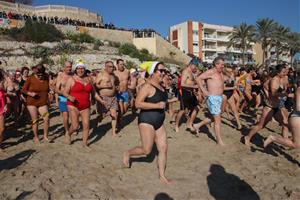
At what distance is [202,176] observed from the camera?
5.49m

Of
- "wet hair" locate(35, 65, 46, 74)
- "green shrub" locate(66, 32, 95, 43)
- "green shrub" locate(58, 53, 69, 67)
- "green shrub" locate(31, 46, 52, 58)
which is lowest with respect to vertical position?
"wet hair" locate(35, 65, 46, 74)

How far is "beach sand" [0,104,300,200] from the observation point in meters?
Result: 4.75

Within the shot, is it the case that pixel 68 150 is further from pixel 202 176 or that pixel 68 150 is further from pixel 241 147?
pixel 241 147

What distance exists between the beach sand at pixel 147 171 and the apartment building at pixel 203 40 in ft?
194

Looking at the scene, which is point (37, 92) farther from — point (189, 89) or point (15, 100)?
point (189, 89)

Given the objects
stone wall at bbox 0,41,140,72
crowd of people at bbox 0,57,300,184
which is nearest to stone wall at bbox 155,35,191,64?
stone wall at bbox 0,41,140,72

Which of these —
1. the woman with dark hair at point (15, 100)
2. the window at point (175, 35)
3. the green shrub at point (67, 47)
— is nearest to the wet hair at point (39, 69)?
the woman with dark hair at point (15, 100)

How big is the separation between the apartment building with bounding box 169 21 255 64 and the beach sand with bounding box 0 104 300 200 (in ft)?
194

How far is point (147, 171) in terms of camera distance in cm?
562

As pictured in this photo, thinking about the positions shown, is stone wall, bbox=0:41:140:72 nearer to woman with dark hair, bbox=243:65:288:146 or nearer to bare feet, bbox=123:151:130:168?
bare feet, bbox=123:151:130:168

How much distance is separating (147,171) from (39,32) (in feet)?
108

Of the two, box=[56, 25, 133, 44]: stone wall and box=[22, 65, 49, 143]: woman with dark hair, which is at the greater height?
box=[56, 25, 133, 44]: stone wall

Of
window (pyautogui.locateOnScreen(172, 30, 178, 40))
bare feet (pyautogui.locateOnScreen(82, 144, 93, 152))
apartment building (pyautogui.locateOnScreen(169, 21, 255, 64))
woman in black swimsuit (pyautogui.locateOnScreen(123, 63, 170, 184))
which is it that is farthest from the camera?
window (pyautogui.locateOnScreen(172, 30, 178, 40))

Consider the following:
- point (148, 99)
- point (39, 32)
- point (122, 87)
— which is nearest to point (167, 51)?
point (39, 32)
